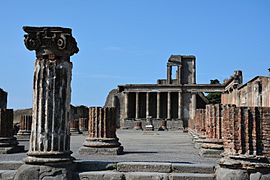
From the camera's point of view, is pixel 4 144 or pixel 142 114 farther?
pixel 142 114

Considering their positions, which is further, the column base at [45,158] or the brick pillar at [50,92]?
the brick pillar at [50,92]

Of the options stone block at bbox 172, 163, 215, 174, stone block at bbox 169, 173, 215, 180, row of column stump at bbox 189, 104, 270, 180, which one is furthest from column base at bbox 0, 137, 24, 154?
row of column stump at bbox 189, 104, 270, 180

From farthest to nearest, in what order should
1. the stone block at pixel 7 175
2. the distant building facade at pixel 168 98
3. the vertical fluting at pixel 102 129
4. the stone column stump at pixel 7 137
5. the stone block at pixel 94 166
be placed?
1. the distant building facade at pixel 168 98
2. the stone column stump at pixel 7 137
3. the vertical fluting at pixel 102 129
4. the stone block at pixel 94 166
5. the stone block at pixel 7 175

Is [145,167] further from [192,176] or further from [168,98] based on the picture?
[168,98]

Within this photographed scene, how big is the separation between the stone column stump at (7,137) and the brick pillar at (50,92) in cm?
463

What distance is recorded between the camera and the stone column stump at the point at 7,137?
11.4 metres

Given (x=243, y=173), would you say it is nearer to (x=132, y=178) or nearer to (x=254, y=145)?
(x=254, y=145)

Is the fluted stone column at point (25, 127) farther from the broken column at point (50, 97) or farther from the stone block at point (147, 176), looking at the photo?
the stone block at point (147, 176)

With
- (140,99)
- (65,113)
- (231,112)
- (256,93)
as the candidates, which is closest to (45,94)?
(65,113)

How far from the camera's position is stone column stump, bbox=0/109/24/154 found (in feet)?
→ 37.3

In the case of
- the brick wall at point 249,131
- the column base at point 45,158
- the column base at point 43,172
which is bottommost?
the column base at point 43,172

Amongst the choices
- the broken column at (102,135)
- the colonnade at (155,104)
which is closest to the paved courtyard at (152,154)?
the broken column at (102,135)

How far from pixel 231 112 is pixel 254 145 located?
0.69 m

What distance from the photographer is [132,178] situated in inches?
275
